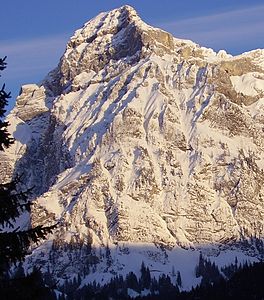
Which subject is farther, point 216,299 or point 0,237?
point 216,299

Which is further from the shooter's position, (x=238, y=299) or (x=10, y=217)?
(x=238, y=299)

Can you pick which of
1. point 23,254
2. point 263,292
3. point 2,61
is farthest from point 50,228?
point 263,292

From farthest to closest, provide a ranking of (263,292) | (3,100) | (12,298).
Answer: (263,292) → (3,100) → (12,298)

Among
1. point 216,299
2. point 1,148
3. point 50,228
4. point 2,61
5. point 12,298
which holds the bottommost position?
point 216,299

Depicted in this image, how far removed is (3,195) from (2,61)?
3167 mm

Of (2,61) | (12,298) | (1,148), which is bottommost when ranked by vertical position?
(12,298)

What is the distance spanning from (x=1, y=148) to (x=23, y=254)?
7.75ft

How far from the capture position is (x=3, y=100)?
22.4 meters

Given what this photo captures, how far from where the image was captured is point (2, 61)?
22.7 meters

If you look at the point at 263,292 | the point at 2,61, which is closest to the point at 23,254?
the point at 2,61

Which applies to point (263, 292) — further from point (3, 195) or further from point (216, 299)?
point (3, 195)

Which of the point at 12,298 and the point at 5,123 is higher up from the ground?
the point at 5,123

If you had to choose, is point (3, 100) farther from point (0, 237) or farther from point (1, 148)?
point (0, 237)

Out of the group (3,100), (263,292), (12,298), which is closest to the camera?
(12,298)
